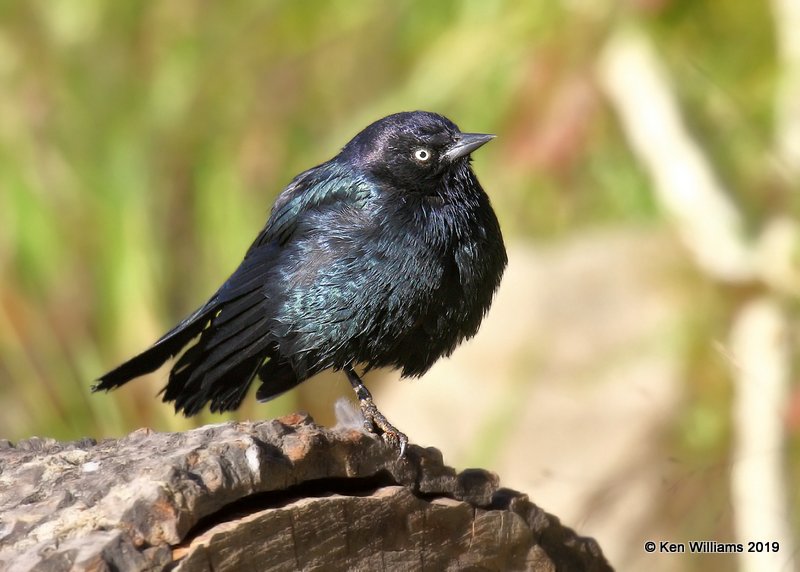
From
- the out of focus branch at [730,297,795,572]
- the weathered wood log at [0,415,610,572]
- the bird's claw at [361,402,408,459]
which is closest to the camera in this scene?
the weathered wood log at [0,415,610,572]

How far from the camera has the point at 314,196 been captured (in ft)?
11.1

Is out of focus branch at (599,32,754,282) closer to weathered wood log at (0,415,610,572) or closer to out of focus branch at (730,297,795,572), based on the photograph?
out of focus branch at (730,297,795,572)

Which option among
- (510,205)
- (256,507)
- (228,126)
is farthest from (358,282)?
(228,126)

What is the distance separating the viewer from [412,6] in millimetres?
5578

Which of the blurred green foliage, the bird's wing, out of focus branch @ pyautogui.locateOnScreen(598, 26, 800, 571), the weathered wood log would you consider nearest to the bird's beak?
the bird's wing

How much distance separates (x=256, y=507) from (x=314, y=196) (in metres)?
1.28

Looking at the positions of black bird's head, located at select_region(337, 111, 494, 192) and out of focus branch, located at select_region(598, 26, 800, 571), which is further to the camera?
out of focus branch, located at select_region(598, 26, 800, 571)

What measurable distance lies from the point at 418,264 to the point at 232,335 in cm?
55

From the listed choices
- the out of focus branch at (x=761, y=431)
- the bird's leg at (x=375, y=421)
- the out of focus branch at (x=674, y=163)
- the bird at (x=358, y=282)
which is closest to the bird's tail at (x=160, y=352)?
the bird at (x=358, y=282)

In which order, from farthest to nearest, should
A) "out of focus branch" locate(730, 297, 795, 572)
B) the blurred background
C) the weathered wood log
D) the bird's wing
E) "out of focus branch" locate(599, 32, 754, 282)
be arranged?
the blurred background, "out of focus branch" locate(599, 32, 754, 282), "out of focus branch" locate(730, 297, 795, 572), the bird's wing, the weathered wood log

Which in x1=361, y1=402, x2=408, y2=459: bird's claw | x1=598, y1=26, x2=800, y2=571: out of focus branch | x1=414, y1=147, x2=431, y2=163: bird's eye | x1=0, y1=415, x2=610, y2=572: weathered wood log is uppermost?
x1=598, y1=26, x2=800, y2=571: out of focus branch

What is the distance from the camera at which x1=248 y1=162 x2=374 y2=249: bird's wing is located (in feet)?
11.0

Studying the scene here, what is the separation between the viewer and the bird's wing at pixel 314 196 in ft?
11.0

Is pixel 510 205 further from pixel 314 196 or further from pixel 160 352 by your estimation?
pixel 160 352
